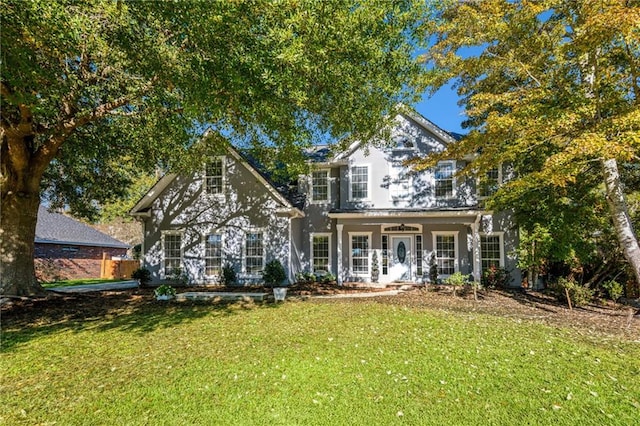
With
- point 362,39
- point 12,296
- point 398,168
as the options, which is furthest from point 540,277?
point 12,296

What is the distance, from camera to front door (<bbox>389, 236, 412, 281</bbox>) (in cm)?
1559

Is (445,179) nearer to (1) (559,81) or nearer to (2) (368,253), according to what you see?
(2) (368,253)

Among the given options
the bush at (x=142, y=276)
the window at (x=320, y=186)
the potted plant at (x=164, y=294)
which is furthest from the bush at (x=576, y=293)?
the bush at (x=142, y=276)

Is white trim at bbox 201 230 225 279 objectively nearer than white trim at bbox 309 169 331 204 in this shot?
Yes

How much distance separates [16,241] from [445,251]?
51.5 feet

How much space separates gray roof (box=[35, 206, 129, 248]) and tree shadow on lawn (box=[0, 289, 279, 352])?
11825 millimetres

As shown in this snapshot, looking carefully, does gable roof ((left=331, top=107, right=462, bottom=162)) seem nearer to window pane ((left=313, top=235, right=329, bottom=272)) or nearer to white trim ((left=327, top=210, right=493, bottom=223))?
white trim ((left=327, top=210, right=493, bottom=223))

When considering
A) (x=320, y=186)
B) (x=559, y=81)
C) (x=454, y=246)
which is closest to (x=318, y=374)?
(x=559, y=81)

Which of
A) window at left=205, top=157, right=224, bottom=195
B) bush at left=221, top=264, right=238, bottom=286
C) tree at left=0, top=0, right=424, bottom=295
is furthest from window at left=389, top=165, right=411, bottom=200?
bush at left=221, top=264, right=238, bottom=286

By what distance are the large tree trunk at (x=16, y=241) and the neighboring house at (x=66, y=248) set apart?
11888mm

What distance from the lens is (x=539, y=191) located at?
11.2m

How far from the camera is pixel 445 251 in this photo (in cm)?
1550

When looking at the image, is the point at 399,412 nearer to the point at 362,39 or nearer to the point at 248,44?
the point at 248,44

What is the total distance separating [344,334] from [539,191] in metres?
8.65
